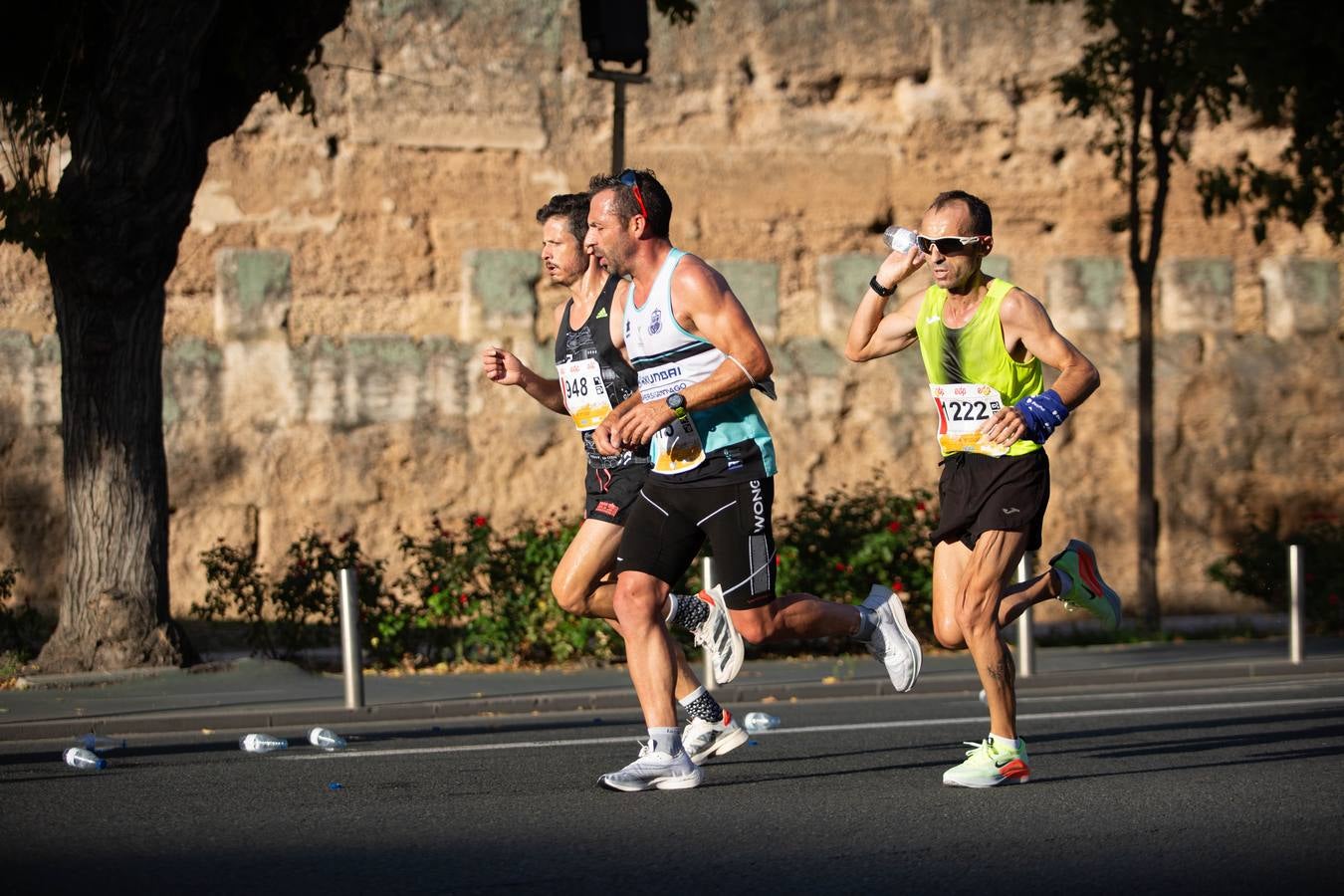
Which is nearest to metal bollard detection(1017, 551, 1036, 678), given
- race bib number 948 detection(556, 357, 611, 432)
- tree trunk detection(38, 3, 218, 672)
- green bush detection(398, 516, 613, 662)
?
green bush detection(398, 516, 613, 662)

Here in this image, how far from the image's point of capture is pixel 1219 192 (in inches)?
560

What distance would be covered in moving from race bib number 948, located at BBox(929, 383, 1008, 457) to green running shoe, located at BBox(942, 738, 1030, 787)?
3.46ft

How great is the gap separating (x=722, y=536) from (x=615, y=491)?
93 cm

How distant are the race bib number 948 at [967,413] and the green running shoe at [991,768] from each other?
3.46 ft

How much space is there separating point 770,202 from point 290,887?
1212 centimetres

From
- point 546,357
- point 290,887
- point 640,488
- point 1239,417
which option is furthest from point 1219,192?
point 290,887

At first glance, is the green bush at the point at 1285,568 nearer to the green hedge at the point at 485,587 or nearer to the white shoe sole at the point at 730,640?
the green hedge at the point at 485,587

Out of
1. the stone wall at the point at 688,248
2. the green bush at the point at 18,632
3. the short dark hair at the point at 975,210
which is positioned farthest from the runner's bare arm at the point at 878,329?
the stone wall at the point at 688,248

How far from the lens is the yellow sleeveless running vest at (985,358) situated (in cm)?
688

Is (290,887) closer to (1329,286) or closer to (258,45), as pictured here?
(258,45)

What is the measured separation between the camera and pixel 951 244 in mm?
6871

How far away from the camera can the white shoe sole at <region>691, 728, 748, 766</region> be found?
23.8ft

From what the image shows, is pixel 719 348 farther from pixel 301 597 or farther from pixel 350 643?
pixel 301 597

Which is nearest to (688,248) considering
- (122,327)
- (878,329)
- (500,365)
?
(122,327)
